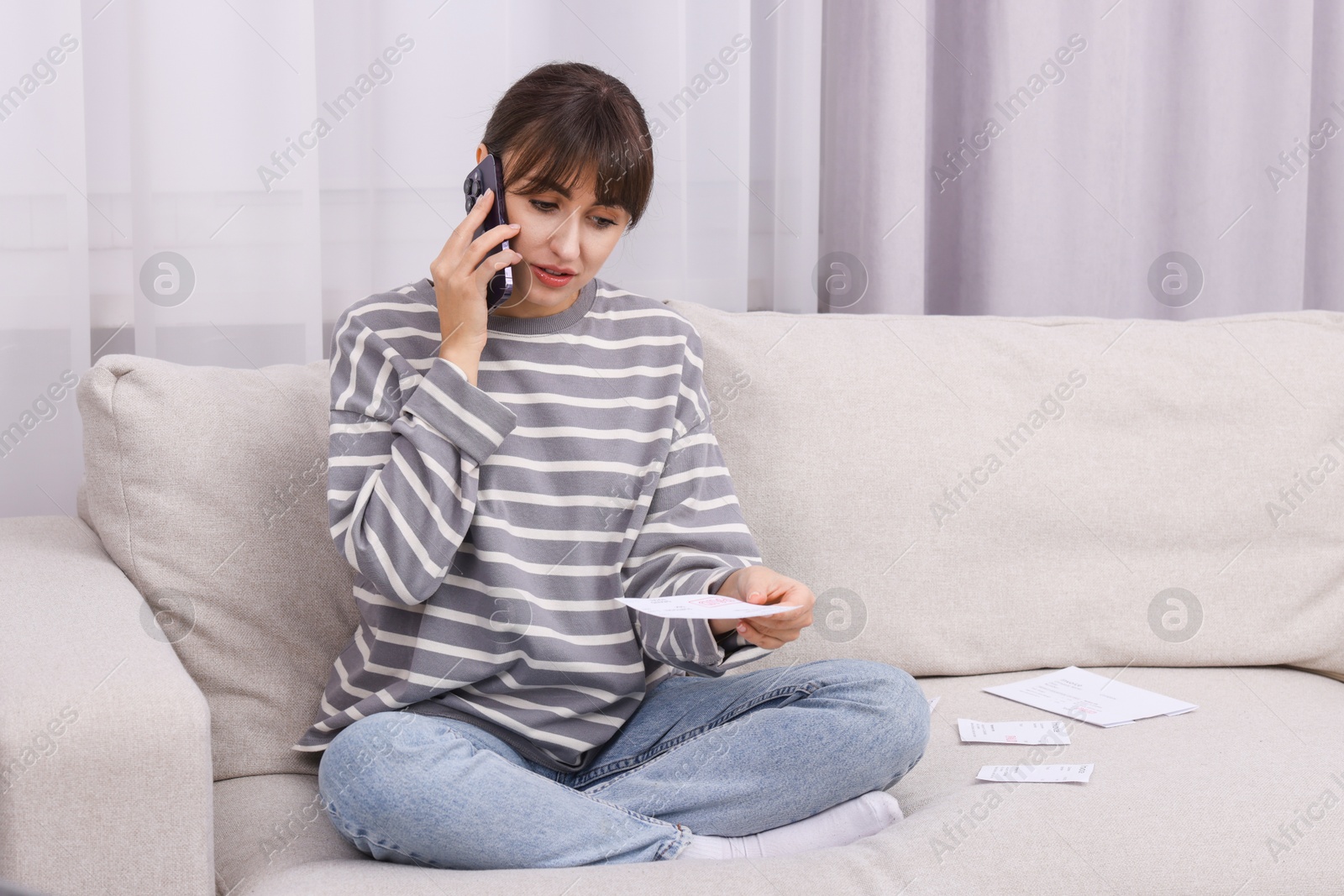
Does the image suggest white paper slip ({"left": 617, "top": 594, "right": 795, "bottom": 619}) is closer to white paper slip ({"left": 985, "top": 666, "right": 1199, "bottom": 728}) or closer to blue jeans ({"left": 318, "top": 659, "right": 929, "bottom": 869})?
blue jeans ({"left": 318, "top": 659, "right": 929, "bottom": 869})

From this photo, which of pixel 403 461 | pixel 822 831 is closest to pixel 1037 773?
pixel 822 831

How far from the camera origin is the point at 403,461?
1172 millimetres

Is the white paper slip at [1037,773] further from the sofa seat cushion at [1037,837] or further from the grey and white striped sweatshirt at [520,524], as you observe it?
the grey and white striped sweatshirt at [520,524]

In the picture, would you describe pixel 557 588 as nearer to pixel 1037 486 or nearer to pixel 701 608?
pixel 701 608

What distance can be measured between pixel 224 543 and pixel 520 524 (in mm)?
348

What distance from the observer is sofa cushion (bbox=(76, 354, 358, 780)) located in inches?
51.0

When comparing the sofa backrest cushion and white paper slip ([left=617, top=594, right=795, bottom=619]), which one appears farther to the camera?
the sofa backrest cushion

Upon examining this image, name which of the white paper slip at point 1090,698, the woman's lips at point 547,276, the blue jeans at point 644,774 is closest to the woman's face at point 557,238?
the woman's lips at point 547,276

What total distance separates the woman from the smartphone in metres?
0.02

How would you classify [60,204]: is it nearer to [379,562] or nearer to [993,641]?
[379,562]

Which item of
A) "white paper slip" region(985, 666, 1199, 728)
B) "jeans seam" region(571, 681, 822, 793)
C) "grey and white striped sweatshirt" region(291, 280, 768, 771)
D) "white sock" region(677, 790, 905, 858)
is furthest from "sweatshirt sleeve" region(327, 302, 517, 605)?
"white paper slip" region(985, 666, 1199, 728)

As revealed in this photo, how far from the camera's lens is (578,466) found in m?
1.29

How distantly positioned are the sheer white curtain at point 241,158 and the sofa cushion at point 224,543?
36 centimetres

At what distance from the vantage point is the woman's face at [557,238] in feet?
4.08
